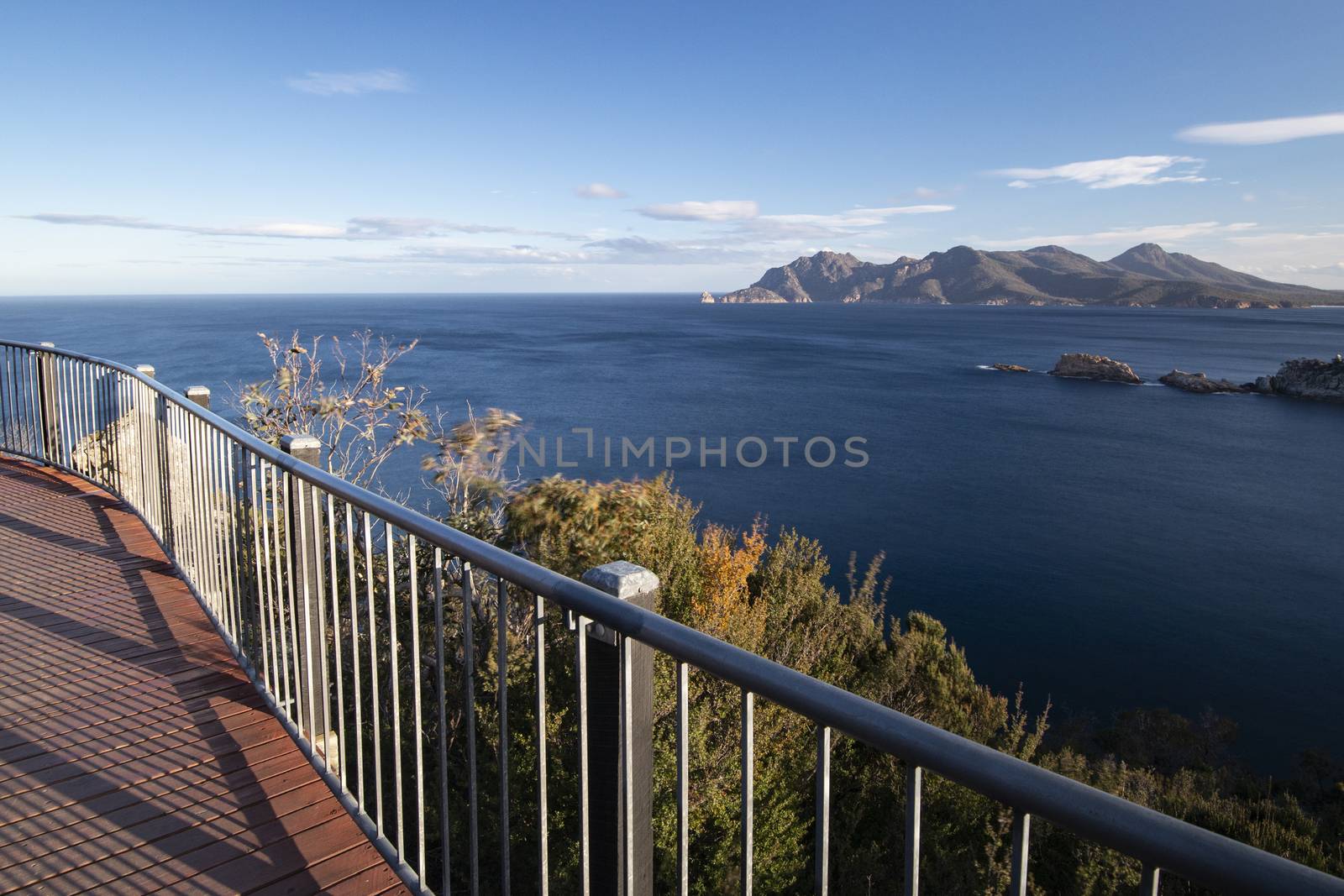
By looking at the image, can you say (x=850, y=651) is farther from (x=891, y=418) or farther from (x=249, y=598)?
(x=891, y=418)

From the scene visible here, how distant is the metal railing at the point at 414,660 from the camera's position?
910 millimetres

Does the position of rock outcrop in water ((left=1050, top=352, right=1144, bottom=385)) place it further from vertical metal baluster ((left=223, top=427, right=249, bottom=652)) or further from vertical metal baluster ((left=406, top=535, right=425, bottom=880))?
vertical metal baluster ((left=406, top=535, right=425, bottom=880))

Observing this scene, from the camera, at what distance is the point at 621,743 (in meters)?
1.55

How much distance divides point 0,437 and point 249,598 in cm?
674

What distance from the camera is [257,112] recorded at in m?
37.9

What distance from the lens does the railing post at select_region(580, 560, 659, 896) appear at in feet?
4.97

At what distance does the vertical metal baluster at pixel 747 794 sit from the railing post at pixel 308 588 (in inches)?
79.8

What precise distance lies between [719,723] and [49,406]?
6.50 meters

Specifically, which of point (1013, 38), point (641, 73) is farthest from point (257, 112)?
point (1013, 38)

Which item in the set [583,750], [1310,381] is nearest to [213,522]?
[583,750]

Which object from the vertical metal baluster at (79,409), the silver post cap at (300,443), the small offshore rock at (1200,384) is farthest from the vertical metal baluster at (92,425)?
the small offshore rock at (1200,384)

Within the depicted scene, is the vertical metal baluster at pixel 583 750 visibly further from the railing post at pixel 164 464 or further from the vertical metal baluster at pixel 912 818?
the railing post at pixel 164 464

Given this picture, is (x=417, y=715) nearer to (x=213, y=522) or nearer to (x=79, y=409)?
(x=213, y=522)

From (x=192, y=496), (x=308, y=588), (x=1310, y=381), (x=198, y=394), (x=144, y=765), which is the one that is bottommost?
(x=1310, y=381)
